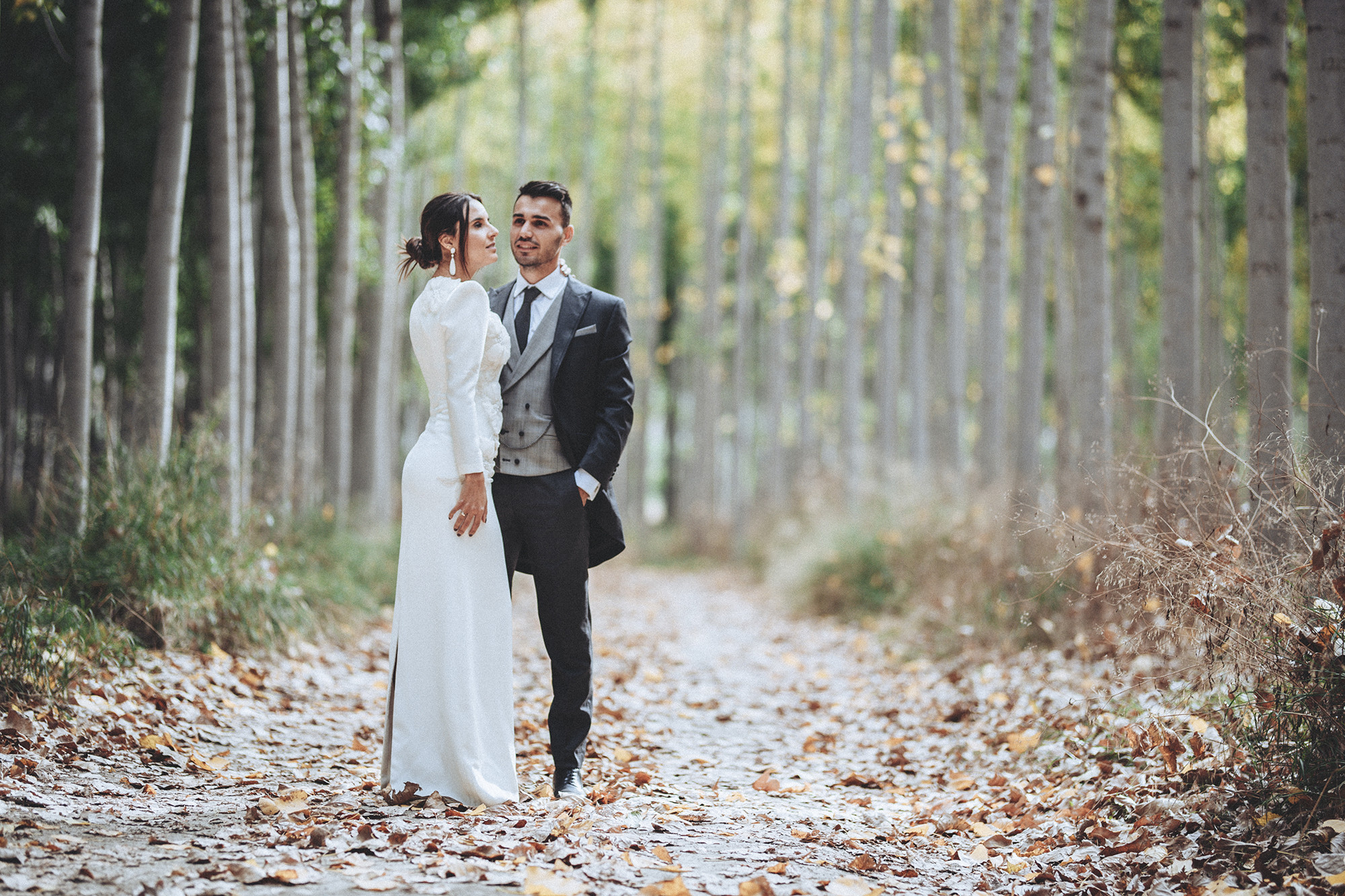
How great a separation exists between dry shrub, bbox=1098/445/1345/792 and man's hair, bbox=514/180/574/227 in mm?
2326

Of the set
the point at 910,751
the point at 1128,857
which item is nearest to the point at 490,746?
the point at 1128,857

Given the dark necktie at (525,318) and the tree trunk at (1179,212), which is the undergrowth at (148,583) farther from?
the tree trunk at (1179,212)

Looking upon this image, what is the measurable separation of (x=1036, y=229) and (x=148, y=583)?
8.55 m

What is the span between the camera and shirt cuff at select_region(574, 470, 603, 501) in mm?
3666

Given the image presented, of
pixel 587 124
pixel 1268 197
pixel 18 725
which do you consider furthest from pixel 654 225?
pixel 18 725

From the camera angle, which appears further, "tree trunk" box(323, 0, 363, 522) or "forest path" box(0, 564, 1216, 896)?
"tree trunk" box(323, 0, 363, 522)

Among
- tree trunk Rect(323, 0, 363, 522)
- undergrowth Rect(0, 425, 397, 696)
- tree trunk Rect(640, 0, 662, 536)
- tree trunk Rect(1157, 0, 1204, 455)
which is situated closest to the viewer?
undergrowth Rect(0, 425, 397, 696)

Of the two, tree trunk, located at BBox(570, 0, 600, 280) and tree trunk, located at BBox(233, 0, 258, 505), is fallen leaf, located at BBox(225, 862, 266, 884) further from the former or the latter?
tree trunk, located at BBox(570, 0, 600, 280)

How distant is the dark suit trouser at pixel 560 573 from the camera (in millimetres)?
3705

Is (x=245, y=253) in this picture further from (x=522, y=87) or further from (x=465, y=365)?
(x=522, y=87)

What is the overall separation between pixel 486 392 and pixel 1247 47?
4838 mm

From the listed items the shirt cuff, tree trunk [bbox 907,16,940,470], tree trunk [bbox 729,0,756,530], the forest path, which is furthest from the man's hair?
tree trunk [bbox 729,0,756,530]

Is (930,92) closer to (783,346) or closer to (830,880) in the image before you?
(783,346)

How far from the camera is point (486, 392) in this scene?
3.62m
